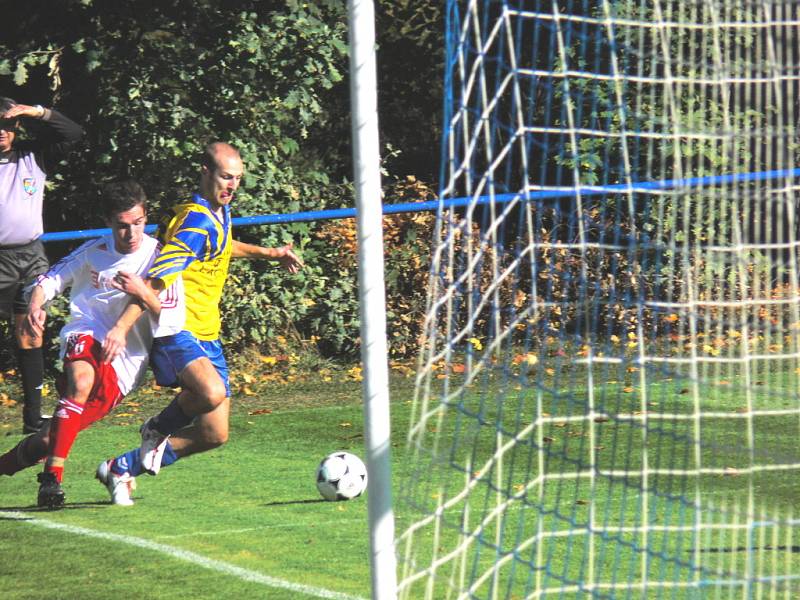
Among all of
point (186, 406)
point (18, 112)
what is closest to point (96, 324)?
point (186, 406)

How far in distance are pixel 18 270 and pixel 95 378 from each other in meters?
3.16

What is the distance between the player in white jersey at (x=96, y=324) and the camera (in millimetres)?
7098

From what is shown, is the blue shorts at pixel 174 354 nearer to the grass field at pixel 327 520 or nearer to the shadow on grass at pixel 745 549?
the grass field at pixel 327 520

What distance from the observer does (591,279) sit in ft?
31.4

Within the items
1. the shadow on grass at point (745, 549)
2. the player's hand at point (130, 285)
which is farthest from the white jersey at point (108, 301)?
the shadow on grass at point (745, 549)

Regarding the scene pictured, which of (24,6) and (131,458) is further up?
(24,6)

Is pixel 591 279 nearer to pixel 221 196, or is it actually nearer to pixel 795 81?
pixel 221 196

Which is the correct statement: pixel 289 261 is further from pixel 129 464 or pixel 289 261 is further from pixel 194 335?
pixel 129 464

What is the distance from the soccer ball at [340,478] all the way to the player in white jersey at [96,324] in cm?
101

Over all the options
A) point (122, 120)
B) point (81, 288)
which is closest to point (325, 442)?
point (81, 288)

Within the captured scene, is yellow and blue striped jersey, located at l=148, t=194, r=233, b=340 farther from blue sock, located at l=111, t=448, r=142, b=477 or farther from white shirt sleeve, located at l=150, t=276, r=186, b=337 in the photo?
blue sock, located at l=111, t=448, r=142, b=477

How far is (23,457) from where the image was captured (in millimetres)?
7391

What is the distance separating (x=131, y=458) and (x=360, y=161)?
338 centimetres

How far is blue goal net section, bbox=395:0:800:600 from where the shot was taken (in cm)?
520
